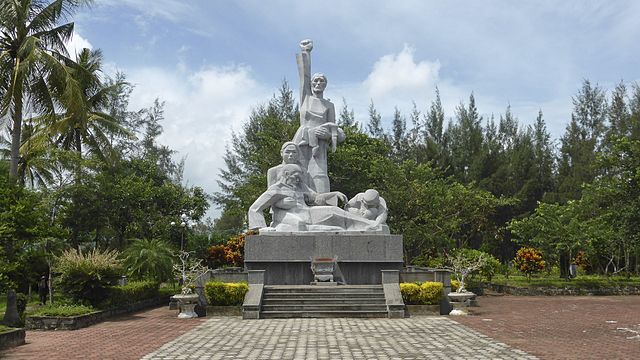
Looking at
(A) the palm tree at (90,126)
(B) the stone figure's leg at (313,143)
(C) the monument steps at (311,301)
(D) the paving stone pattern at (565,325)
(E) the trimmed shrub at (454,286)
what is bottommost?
(D) the paving stone pattern at (565,325)

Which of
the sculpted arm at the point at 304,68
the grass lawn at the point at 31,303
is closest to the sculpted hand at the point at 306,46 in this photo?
the sculpted arm at the point at 304,68

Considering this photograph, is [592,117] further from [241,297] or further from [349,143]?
[241,297]

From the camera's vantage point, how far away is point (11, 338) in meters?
10.1

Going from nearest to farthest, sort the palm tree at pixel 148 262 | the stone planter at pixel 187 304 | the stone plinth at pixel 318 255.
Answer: the stone planter at pixel 187 304
the stone plinth at pixel 318 255
the palm tree at pixel 148 262

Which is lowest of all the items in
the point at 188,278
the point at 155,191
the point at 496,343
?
the point at 496,343

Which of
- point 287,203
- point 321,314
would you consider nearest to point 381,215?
point 287,203

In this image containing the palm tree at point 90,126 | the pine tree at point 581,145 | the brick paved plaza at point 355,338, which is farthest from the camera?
the pine tree at point 581,145

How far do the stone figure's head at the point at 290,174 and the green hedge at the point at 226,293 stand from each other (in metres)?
3.74

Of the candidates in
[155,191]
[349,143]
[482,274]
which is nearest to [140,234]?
[155,191]

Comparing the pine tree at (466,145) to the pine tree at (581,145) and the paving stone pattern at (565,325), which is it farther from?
the paving stone pattern at (565,325)

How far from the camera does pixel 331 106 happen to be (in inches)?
774

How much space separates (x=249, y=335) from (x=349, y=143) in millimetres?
19329

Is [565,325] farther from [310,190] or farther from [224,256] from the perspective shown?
[224,256]

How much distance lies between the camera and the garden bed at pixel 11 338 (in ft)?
32.1
